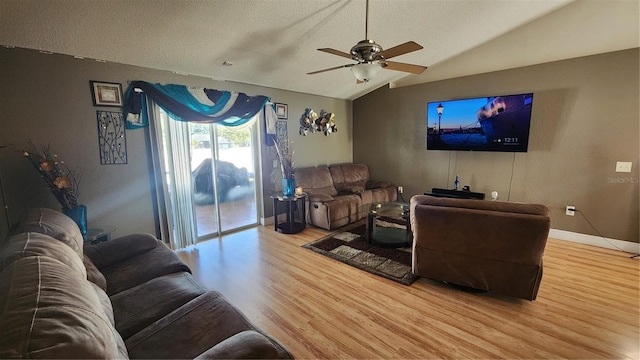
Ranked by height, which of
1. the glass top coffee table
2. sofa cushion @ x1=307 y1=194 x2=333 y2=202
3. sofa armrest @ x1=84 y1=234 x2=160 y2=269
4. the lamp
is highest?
the lamp

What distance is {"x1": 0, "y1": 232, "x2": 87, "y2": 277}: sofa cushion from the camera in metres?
1.23

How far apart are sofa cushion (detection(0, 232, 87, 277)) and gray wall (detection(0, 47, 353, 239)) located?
1.71 metres

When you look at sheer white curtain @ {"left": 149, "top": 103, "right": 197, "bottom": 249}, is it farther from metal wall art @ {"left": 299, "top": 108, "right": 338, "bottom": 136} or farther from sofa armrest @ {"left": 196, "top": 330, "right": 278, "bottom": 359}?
sofa armrest @ {"left": 196, "top": 330, "right": 278, "bottom": 359}

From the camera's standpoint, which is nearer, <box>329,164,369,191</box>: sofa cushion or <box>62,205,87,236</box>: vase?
<box>62,205,87,236</box>: vase

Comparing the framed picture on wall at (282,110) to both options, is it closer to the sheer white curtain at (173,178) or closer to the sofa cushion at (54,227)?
the sheer white curtain at (173,178)

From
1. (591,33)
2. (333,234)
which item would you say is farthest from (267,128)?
(591,33)

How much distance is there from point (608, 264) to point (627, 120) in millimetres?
1774

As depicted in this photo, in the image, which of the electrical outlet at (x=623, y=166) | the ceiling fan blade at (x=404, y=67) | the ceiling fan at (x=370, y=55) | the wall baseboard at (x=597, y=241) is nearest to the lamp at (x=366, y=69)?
the ceiling fan at (x=370, y=55)

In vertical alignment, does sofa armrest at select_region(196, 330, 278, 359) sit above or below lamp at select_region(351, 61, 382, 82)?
below

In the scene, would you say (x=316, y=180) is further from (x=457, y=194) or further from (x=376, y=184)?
(x=457, y=194)

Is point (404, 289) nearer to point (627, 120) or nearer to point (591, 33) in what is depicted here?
point (627, 120)

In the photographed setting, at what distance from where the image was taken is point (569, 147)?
376cm

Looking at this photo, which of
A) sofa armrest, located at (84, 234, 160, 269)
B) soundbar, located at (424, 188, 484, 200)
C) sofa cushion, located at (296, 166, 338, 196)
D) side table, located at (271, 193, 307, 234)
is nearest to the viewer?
sofa armrest, located at (84, 234, 160, 269)

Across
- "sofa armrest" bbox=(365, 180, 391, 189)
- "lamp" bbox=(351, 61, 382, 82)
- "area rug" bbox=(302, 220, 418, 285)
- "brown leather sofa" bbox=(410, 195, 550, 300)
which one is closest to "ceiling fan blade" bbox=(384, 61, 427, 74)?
"lamp" bbox=(351, 61, 382, 82)
